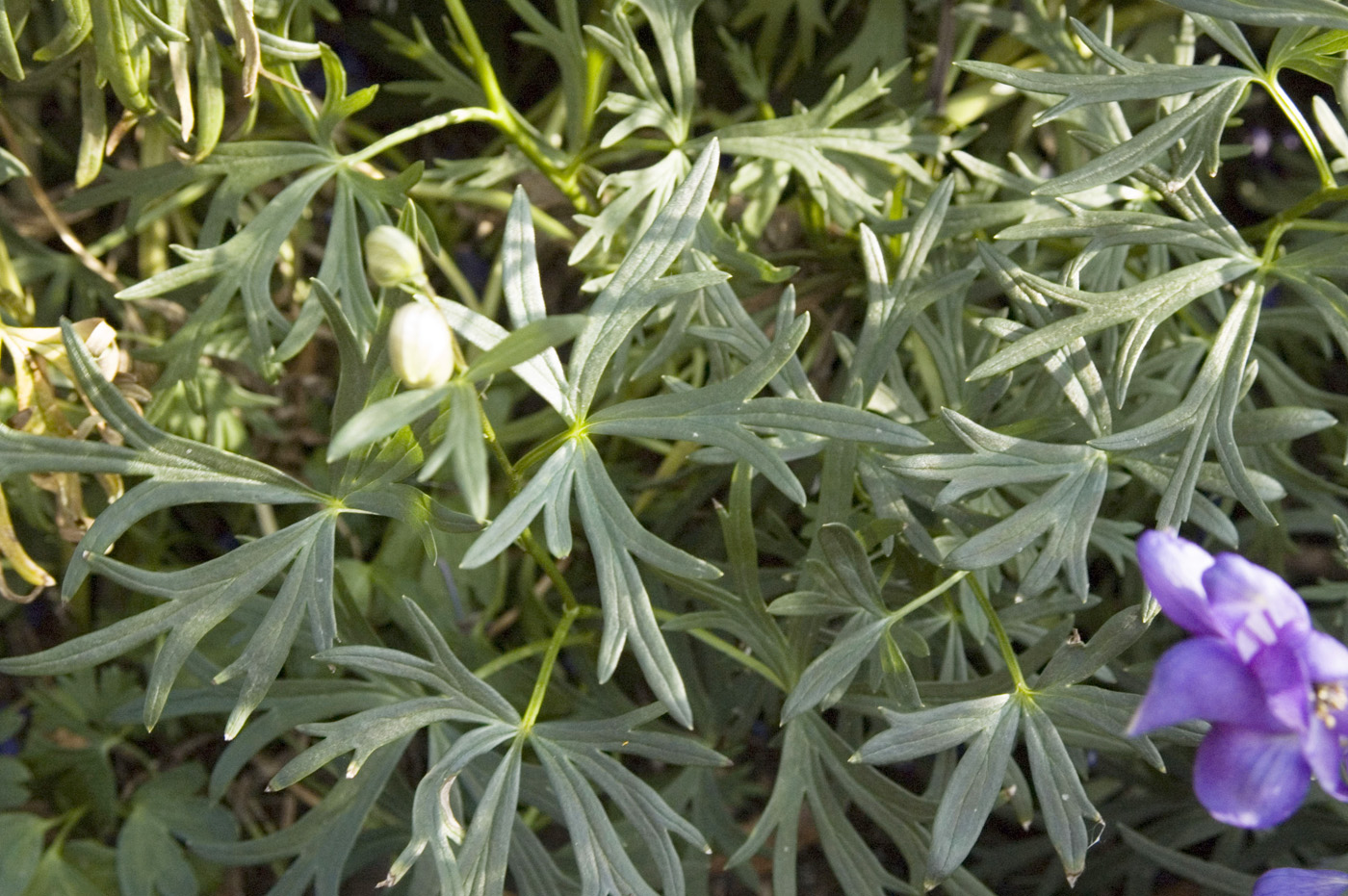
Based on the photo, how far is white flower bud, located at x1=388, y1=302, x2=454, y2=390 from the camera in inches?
20.4

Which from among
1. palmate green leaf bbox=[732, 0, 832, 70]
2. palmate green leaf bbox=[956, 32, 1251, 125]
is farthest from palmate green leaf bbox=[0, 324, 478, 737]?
palmate green leaf bbox=[732, 0, 832, 70]

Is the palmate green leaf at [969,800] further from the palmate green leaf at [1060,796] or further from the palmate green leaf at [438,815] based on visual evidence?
the palmate green leaf at [438,815]

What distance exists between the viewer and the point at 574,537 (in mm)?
1107

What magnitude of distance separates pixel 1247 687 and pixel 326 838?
2.16 feet

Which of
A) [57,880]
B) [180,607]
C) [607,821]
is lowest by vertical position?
[57,880]

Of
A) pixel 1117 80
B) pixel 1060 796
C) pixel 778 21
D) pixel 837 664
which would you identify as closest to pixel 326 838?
pixel 837 664

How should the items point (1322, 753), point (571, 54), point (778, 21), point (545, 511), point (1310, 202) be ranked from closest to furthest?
1. point (1322, 753)
2. point (545, 511)
3. point (1310, 202)
4. point (571, 54)
5. point (778, 21)

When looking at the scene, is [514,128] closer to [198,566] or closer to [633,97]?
[633,97]

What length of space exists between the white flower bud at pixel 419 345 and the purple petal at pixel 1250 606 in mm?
361

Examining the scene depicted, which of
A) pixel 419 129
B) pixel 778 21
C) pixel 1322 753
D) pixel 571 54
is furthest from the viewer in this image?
pixel 778 21

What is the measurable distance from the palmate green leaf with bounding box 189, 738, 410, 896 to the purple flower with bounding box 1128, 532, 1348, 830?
0.56m

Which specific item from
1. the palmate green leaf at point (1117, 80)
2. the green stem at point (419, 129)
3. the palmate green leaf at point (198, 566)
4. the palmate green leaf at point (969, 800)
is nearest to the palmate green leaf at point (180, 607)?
the palmate green leaf at point (198, 566)

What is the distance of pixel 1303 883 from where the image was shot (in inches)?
26.2

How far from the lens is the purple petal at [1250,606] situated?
19.4 inches
